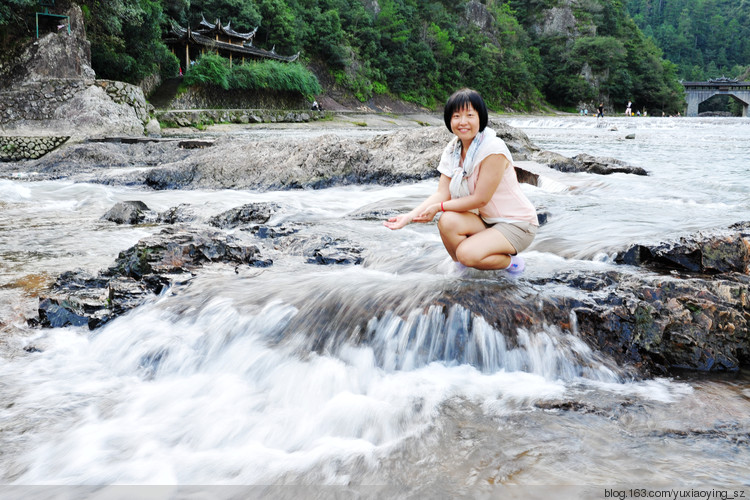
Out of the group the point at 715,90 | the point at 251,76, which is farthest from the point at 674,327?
the point at 715,90

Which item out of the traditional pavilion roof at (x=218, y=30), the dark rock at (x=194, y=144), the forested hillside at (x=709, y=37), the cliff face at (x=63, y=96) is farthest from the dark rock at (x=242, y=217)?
the forested hillside at (x=709, y=37)

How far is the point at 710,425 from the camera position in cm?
217

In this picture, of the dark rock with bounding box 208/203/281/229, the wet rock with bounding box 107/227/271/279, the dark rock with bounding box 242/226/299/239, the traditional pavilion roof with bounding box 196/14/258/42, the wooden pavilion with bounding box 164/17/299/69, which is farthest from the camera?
the traditional pavilion roof with bounding box 196/14/258/42

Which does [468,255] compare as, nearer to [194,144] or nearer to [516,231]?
[516,231]

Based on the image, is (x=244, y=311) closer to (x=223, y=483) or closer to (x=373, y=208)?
(x=223, y=483)

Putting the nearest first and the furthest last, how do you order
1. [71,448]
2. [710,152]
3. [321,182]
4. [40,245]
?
[71,448] < [40,245] < [321,182] < [710,152]

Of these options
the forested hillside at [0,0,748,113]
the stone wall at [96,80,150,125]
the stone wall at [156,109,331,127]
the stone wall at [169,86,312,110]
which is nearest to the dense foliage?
the stone wall at [169,86,312,110]

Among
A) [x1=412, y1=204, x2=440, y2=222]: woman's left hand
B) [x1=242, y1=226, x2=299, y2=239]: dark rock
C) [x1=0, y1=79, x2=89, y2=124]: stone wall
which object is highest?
[x1=0, y1=79, x2=89, y2=124]: stone wall

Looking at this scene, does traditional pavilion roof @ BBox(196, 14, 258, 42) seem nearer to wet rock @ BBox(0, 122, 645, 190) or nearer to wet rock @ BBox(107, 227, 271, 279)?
wet rock @ BBox(0, 122, 645, 190)

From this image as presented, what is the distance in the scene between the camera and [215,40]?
115 ft

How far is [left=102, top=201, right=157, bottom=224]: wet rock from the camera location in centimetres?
624

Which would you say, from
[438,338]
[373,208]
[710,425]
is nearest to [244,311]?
[438,338]

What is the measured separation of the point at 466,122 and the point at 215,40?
36267 mm

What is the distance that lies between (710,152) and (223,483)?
1636cm
